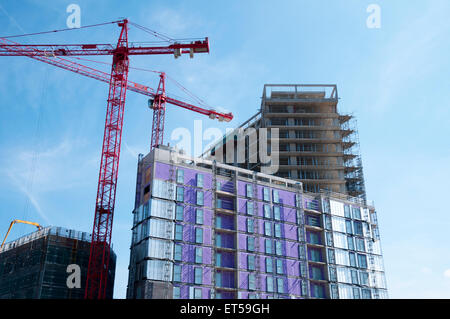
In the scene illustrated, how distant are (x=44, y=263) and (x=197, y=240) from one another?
27369 mm

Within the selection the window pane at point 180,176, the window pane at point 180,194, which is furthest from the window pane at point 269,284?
the window pane at point 180,176

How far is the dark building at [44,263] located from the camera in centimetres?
8350

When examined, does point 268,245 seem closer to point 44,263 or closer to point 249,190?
point 249,190

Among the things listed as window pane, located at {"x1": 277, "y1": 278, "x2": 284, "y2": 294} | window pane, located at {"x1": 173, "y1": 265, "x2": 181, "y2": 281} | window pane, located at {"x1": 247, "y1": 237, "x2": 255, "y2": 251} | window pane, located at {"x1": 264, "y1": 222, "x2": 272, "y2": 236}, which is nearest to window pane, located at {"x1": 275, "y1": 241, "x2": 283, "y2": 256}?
window pane, located at {"x1": 264, "y1": 222, "x2": 272, "y2": 236}

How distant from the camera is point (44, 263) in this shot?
277ft

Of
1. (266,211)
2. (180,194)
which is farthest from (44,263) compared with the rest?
(266,211)

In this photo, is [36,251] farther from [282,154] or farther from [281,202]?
[282,154]

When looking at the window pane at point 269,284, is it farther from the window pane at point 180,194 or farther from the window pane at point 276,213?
the window pane at point 180,194

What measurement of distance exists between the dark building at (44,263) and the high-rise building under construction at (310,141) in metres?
59.0

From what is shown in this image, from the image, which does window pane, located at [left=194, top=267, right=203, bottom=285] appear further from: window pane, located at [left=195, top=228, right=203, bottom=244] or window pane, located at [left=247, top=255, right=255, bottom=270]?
window pane, located at [left=247, top=255, right=255, bottom=270]

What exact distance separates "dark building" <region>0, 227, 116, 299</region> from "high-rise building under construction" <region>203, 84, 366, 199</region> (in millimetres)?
59003

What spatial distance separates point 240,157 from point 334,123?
29073mm
